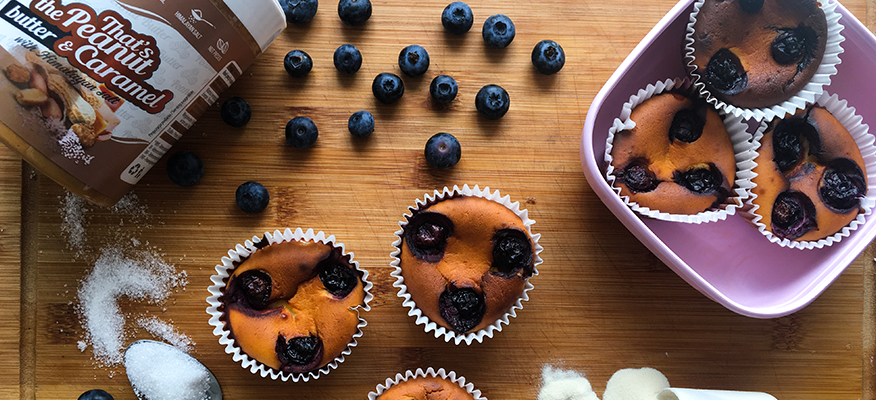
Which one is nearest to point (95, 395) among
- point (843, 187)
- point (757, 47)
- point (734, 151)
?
point (734, 151)

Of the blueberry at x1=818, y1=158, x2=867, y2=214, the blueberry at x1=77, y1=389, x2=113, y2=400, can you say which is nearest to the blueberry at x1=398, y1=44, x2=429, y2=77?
the blueberry at x1=818, y1=158, x2=867, y2=214

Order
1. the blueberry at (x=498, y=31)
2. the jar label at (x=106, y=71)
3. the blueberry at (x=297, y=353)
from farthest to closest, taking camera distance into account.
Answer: the blueberry at (x=498, y=31), the blueberry at (x=297, y=353), the jar label at (x=106, y=71)

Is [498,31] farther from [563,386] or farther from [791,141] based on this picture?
[563,386]

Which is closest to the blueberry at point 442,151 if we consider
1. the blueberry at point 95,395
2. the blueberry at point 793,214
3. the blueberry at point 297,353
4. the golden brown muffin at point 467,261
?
the golden brown muffin at point 467,261

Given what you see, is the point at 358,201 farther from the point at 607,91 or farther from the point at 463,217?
the point at 607,91

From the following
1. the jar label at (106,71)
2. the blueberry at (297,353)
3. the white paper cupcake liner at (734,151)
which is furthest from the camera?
the white paper cupcake liner at (734,151)

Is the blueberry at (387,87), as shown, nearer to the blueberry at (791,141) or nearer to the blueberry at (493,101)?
the blueberry at (493,101)
